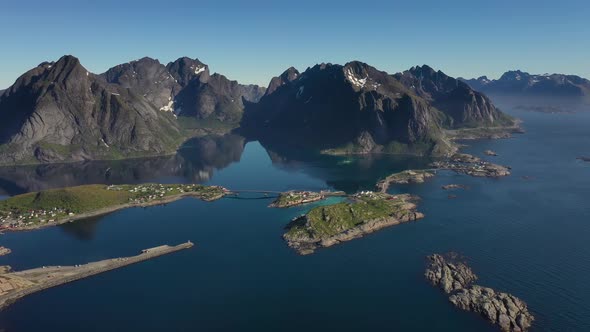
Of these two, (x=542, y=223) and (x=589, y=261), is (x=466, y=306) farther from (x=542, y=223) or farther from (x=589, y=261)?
(x=542, y=223)

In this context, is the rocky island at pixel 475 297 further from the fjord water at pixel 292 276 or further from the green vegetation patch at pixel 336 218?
the green vegetation patch at pixel 336 218

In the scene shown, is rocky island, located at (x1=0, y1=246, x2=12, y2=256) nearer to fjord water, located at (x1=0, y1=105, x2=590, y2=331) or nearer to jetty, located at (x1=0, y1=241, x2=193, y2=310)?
fjord water, located at (x1=0, y1=105, x2=590, y2=331)

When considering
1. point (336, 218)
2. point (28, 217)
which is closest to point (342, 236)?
point (336, 218)

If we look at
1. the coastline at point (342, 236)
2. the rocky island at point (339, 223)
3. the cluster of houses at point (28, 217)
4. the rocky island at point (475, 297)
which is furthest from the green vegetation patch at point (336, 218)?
the cluster of houses at point (28, 217)

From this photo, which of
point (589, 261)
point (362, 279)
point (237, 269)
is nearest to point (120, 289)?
point (237, 269)

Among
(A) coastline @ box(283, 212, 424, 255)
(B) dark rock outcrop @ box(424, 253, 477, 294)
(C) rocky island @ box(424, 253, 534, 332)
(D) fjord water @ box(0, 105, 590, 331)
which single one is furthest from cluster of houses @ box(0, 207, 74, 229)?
(C) rocky island @ box(424, 253, 534, 332)

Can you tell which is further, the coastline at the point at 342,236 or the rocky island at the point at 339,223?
the rocky island at the point at 339,223
